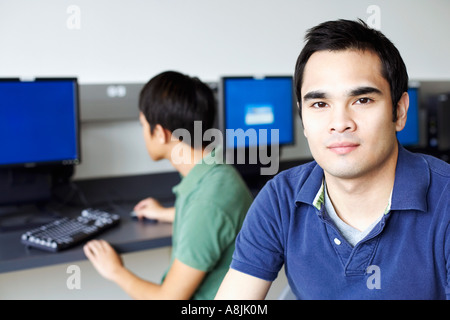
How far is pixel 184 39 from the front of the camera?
8.36ft

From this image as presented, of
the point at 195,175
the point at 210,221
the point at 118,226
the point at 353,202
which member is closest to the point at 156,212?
the point at 118,226

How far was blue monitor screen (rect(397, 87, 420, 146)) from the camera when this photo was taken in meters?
3.11

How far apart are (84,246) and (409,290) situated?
3.39 ft

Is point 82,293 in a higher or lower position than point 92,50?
lower

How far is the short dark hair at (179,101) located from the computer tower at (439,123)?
2049mm

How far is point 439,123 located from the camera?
3160 mm

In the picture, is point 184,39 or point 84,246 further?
point 184,39

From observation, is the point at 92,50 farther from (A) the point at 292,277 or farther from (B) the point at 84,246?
(A) the point at 292,277

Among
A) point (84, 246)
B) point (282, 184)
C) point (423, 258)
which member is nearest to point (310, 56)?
point (282, 184)

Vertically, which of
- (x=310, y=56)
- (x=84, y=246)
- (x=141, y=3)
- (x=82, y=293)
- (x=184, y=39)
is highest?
(x=141, y=3)

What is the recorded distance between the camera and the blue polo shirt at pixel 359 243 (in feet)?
3.02

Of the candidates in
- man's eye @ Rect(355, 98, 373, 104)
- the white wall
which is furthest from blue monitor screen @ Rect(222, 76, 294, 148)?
man's eye @ Rect(355, 98, 373, 104)

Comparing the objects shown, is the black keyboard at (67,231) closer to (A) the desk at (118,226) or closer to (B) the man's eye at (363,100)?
(A) the desk at (118,226)

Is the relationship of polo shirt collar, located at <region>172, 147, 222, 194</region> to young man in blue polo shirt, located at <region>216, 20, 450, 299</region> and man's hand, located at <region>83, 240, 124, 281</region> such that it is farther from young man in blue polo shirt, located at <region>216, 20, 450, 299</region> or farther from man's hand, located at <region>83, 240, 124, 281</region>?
young man in blue polo shirt, located at <region>216, 20, 450, 299</region>
